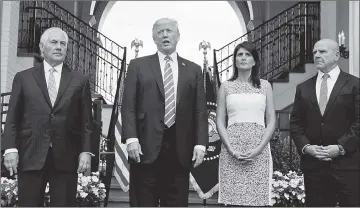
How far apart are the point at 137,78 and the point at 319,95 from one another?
142 cm

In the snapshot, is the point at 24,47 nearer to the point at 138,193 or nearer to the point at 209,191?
the point at 209,191

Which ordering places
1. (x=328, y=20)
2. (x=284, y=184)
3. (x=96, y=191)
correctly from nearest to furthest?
(x=96, y=191), (x=284, y=184), (x=328, y=20)

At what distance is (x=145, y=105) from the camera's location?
4430 millimetres

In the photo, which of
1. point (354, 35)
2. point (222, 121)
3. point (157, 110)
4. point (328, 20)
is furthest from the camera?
point (328, 20)

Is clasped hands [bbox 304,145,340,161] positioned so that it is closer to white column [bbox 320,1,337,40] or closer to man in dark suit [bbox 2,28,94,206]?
man in dark suit [bbox 2,28,94,206]

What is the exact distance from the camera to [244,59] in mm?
A: 4758

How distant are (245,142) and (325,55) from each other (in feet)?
2.96

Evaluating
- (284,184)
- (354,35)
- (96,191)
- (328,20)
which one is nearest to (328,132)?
(354,35)

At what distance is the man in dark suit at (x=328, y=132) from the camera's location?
14.8 ft

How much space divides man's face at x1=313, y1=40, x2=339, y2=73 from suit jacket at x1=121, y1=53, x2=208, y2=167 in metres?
0.93

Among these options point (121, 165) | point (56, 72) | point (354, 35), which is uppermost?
point (354, 35)

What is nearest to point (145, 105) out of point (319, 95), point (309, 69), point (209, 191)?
point (319, 95)

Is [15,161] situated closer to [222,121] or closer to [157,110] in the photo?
[157,110]

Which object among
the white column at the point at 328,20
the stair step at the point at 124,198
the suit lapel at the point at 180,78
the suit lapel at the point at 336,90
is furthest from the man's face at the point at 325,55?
the white column at the point at 328,20
